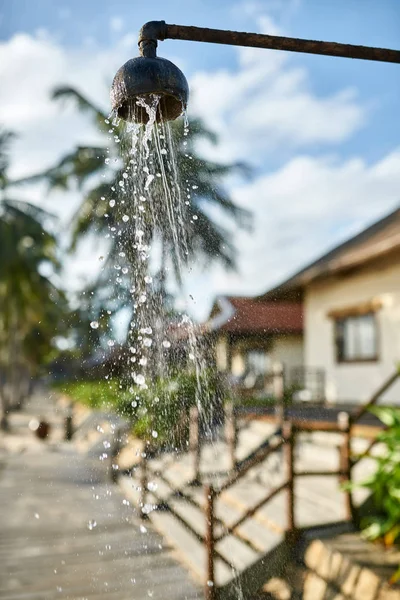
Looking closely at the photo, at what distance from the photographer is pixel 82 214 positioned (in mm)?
20359

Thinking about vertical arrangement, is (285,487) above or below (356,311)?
below

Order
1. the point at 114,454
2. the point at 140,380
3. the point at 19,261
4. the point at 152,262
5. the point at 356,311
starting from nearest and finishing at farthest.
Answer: the point at 114,454, the point at 356,311, the point at 152,262, the point at 140,380, the point at 19,261

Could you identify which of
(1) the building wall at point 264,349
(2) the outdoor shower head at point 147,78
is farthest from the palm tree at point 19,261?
(2) the outdoor shower head at point 147,78

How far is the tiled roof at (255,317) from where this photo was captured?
64.9 feet

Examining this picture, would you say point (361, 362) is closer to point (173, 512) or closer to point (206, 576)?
point (173, 512)

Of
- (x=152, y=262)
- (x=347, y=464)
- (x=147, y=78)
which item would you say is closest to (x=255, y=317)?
(x=152, y=262)

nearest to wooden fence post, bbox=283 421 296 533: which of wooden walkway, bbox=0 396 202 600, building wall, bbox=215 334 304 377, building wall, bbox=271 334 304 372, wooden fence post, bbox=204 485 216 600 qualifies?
wooden fence post, bbox=204 485 216 600

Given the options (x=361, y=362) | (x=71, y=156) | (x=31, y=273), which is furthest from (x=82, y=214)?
(x=361, y=362)

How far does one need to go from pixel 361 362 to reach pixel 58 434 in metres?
12.0

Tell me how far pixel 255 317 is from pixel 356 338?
806 centimetres

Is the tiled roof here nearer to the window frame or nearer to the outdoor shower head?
the window frame

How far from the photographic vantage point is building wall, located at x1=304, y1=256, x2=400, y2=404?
1136 cm

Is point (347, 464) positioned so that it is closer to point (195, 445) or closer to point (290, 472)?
point (290, 472)

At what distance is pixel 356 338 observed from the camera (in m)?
12.8
